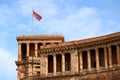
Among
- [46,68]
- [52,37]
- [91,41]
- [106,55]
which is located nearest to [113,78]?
[106,55]

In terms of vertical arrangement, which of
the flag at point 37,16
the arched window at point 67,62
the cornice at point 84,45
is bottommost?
the arched window at point 67,62

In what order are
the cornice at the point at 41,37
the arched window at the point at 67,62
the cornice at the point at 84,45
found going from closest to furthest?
the cornice at the point at 84,45 → the arched window at the point at 67,62 → the cornice at the point at 41,37

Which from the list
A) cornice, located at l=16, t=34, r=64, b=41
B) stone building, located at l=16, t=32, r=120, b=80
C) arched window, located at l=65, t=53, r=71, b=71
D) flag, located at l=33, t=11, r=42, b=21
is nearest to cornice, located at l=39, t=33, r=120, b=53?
stone building, located at l=16, t=32, r=120, b=80

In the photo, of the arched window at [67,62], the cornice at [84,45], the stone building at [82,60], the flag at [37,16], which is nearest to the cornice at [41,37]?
the flag at [37,16]

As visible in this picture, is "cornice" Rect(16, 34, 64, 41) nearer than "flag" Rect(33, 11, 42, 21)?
No

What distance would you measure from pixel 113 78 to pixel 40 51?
15.7 meters

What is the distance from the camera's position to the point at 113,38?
2372 inches

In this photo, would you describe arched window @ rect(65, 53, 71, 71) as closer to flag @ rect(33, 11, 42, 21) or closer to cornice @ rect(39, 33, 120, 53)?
cornice @ rect(39, 33, 120, 53)

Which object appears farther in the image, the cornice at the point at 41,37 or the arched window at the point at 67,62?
the cornice at the point at 41,37

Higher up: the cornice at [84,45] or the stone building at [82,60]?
the cornice at [84,45]

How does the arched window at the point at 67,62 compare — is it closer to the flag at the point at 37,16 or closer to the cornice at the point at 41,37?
the flag at the point at 37,16

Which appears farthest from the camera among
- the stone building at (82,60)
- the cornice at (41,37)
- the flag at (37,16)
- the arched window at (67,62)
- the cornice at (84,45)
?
the cornice at (41,37)

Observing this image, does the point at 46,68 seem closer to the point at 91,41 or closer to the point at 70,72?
the point at 70,72

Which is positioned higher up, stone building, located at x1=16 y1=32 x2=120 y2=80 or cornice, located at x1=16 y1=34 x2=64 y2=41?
cornice, located at x1=16 y1=34 x2=64 y2=41
